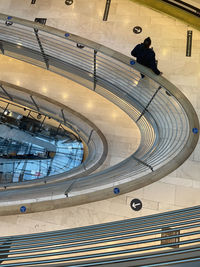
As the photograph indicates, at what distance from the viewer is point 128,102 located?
482 centimetres

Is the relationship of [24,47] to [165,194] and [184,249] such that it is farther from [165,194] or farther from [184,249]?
[184,249]

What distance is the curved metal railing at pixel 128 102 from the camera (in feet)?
12.9

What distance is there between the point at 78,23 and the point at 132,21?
1.18 metres

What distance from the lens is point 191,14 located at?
17.8 feet

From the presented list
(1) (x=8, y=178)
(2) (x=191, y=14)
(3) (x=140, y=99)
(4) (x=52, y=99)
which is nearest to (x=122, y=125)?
(3) (x=140, y=99)

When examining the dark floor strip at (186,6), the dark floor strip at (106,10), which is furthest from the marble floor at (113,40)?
the dark floor strip at (186,6)

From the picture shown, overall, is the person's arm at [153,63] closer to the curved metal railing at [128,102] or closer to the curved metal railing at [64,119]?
the curved metal railing at [128,102]

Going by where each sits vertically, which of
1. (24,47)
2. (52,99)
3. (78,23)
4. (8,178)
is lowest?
(8,178)

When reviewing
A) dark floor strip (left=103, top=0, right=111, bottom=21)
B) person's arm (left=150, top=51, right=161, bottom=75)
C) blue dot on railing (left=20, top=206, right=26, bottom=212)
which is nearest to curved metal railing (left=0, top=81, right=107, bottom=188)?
person's arm (left=150, top=51, right=161, bottom=75)

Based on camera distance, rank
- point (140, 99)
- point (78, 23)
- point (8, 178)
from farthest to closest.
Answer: point (8, 178), point (78, 23), point (140, 99)

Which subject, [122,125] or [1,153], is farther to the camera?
[1,153]

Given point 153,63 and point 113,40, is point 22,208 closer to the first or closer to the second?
point 153,63

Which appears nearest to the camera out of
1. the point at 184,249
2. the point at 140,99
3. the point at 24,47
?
the point at 184,249

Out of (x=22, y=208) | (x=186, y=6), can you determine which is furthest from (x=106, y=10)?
(x=22, y=208)
